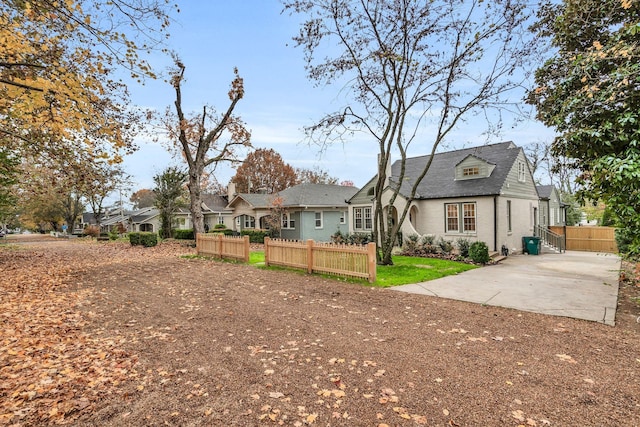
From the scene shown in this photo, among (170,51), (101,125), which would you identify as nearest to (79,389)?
(101,125)

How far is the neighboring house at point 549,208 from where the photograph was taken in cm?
2060

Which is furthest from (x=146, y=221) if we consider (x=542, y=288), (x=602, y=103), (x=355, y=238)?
(x=602, y=103)

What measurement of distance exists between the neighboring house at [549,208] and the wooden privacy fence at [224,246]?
17.9 meters

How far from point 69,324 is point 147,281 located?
4223 mm

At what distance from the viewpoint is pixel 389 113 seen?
458 inches

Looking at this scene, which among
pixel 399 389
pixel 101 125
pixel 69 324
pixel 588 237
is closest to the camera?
pixel 399 389

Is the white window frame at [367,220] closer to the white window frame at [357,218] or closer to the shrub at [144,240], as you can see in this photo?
the white window frame at [357,218]

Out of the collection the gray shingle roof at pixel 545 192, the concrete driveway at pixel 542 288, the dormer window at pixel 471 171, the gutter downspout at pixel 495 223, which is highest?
the dormer window at pixel 471 171

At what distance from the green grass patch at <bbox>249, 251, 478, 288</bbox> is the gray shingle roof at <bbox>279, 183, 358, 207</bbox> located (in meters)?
11.1

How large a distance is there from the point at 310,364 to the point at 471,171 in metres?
15.6

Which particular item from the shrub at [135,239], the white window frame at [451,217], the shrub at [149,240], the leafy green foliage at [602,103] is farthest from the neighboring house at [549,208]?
the shrub at [135,239]

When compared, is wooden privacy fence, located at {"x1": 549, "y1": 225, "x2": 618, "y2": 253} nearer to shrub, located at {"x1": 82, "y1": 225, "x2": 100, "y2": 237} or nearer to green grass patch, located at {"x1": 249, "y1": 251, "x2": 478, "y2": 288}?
green grass patch, located at {"x1": 249, "y1": 251, "x2": 478, "y2": 288}

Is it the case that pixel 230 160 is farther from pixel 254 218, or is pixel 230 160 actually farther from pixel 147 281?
pixel 147 281

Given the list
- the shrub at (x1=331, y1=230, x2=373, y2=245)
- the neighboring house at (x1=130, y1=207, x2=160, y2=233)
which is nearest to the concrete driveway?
the shrub at (x1=331, y1=230, x2=373, y2=245)
